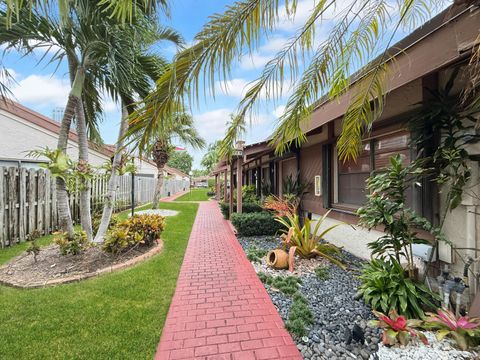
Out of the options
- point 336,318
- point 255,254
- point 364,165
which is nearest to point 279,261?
point 255,254

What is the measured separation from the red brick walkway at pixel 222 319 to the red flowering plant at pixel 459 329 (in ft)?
4.70

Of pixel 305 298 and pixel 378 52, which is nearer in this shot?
pixel 378 52

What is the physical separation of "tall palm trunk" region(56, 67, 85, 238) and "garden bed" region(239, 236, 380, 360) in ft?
12.7

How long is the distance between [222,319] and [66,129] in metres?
4.49

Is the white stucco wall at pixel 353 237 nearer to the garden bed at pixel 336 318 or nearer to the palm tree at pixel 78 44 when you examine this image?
the garden bed at pixel 336 318

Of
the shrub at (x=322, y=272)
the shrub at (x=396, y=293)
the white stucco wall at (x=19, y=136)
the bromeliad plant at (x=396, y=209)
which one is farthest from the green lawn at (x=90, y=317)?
the white stucco wall at (x=19, y=136)

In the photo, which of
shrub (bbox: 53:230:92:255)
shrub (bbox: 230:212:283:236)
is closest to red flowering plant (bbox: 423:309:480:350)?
shrub (bbox: 230:212:283:236)

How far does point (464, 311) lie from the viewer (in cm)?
286

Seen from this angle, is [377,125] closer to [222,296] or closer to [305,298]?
[305,298]

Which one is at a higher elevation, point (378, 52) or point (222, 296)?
point (378, 52)

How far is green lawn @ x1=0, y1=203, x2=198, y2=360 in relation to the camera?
96.3 inches

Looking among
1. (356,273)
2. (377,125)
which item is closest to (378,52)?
(377,125)

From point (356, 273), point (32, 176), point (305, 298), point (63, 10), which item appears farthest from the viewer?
point (32, 176)

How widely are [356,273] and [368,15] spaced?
12.8ft
